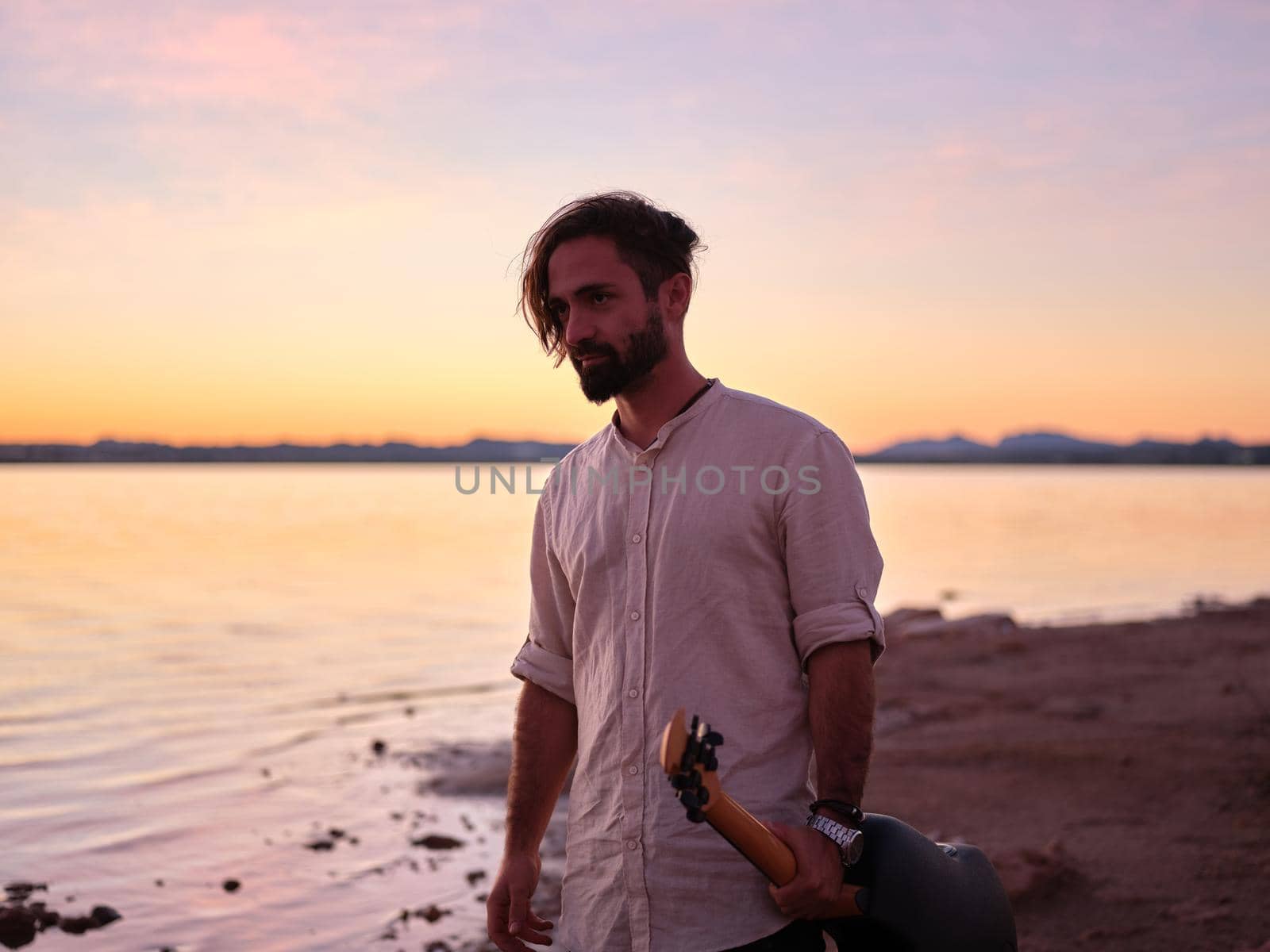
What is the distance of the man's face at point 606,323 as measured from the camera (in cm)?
250

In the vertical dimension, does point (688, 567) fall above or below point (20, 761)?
above

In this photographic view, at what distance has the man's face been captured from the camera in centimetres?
250

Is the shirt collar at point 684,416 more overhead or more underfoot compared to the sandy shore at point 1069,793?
more overhead

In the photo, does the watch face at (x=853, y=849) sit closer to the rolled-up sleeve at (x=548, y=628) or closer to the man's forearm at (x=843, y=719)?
the man's forearm at (x=843, y=719)

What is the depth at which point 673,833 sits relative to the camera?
2281 millimetres

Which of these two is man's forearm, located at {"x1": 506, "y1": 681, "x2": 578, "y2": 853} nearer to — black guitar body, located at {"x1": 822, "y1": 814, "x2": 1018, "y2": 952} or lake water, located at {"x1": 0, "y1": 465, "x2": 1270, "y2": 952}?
black guitar body, located at {"x1": 822, "y1": 814, "x2": 1018, "y2": 952}

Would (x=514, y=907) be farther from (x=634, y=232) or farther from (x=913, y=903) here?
(x=634, y=232)

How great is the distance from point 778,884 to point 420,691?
38.6ft

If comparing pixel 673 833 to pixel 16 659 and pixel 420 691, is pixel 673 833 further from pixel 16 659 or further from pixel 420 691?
pixel 16 659

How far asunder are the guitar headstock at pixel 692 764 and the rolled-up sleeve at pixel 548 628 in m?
0.81

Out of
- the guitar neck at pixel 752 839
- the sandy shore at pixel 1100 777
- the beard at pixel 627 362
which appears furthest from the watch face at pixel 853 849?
the sandy shore at pixel 1100 777

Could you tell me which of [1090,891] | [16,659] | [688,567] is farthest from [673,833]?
[16,659]

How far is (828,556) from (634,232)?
851 mm

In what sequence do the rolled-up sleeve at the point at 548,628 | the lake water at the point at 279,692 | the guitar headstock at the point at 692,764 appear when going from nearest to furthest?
the guitar headstock at the point at 692,764 < the rolled-up sleeve at the point at 548,628 < the lake water at the point at 279,692
